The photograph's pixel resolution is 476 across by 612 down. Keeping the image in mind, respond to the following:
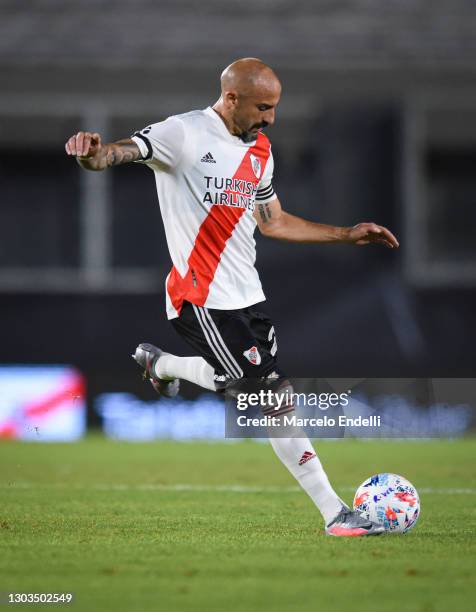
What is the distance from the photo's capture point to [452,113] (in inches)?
761

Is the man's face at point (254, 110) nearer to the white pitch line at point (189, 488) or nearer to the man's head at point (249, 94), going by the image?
the man's head at point (249, 94)

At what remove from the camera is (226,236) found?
20.3 ft

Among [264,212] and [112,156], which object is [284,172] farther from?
[112,156]

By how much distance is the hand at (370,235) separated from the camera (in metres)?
6.25

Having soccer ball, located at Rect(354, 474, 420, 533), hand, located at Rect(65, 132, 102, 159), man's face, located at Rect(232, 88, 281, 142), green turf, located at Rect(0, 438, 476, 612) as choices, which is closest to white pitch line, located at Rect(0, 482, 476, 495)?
green turf, located at Rect(0, 438, 476, 612)

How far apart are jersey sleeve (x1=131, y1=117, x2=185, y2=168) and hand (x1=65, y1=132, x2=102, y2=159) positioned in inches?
17.6

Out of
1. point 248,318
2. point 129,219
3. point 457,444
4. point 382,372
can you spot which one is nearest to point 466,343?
point 382,372

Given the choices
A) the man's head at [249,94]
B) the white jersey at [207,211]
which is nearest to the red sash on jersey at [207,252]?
the white jersey at [207,211]

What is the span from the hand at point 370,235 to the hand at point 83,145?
4.98ft

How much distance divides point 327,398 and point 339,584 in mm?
3037

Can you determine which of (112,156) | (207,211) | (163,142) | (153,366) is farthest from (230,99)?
(153,366)

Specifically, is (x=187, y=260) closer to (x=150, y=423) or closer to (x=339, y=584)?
(x=339, y=584)

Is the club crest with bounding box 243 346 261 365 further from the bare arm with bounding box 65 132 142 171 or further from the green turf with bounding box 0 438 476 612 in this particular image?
the bare arm with bounding box 65 132 142 171

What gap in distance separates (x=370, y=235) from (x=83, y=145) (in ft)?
5.44
